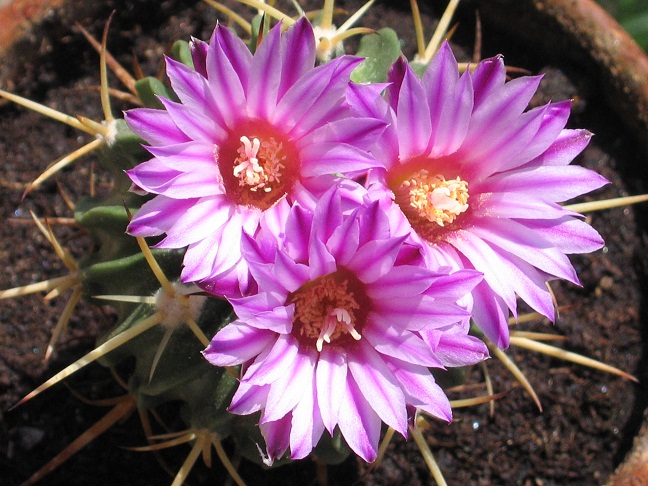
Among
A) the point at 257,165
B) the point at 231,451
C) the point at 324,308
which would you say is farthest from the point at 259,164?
the point at 231,451

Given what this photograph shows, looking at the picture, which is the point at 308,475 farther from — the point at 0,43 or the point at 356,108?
the point at 0,43

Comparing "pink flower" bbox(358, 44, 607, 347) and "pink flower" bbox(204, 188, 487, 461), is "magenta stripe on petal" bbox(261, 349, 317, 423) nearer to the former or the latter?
"pink flower" bbox(204, 188, 487, 461)

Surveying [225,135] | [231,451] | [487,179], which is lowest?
[231,451]

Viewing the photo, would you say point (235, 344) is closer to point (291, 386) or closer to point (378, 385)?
point (291, 386)

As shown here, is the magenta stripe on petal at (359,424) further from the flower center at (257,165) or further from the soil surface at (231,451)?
the soil surface at (231,451)

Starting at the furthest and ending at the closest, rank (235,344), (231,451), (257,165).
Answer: (231,451) < (257,165) < (235,344)

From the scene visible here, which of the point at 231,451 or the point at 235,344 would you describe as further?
the point at 231,451
